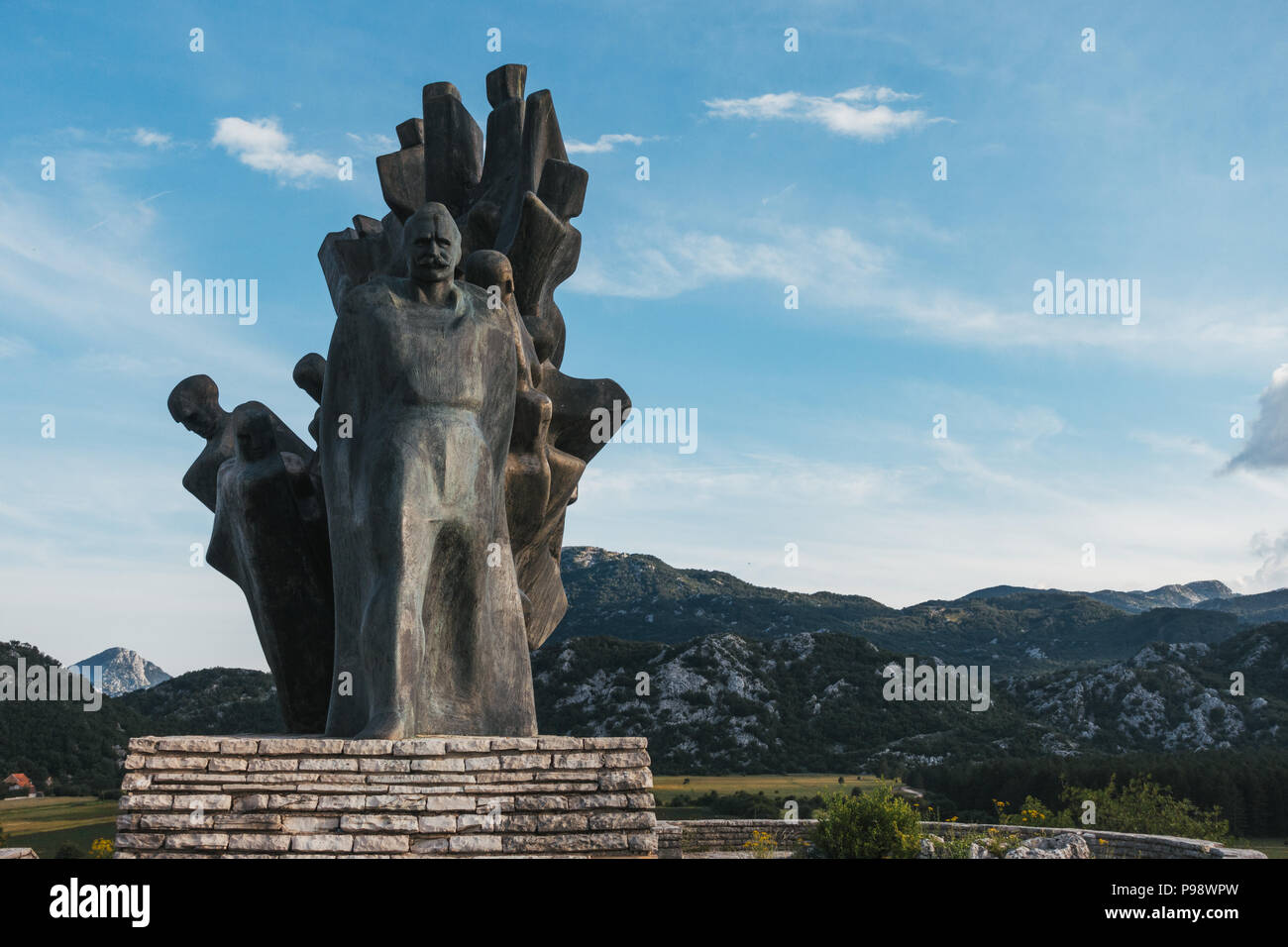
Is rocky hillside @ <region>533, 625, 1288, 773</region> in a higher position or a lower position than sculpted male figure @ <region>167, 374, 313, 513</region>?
lower

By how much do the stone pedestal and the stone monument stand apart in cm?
1

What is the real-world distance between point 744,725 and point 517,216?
64.9 feet

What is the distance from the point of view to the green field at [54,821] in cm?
1195

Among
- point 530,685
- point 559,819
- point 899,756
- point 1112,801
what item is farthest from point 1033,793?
point 559,819

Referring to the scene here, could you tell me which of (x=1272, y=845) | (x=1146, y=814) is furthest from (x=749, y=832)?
(x=1272, y=845)

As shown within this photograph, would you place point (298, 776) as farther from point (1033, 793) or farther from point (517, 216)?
point (1033, 793)

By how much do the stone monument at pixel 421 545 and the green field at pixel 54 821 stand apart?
18.7 feet

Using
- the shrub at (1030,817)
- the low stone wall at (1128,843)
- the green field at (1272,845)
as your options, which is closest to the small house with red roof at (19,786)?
the low stone wall at (1128,843)

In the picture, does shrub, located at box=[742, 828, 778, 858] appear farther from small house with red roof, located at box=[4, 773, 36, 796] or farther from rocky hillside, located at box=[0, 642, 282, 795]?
small house with red roof, located at box=[4, 773, 36, 796]

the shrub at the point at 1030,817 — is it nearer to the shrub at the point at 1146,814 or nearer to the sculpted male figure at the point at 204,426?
the shrub at the point at 1146,814

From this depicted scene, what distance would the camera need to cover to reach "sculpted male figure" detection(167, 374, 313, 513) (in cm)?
816

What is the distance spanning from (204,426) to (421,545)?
10.2 feet

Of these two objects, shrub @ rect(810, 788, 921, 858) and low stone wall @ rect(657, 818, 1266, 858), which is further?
low stone wall @ rect(657, 818, 1266, 858)

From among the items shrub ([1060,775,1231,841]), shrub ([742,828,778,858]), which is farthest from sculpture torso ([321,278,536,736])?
shrub ([1060,775,1231,841])
